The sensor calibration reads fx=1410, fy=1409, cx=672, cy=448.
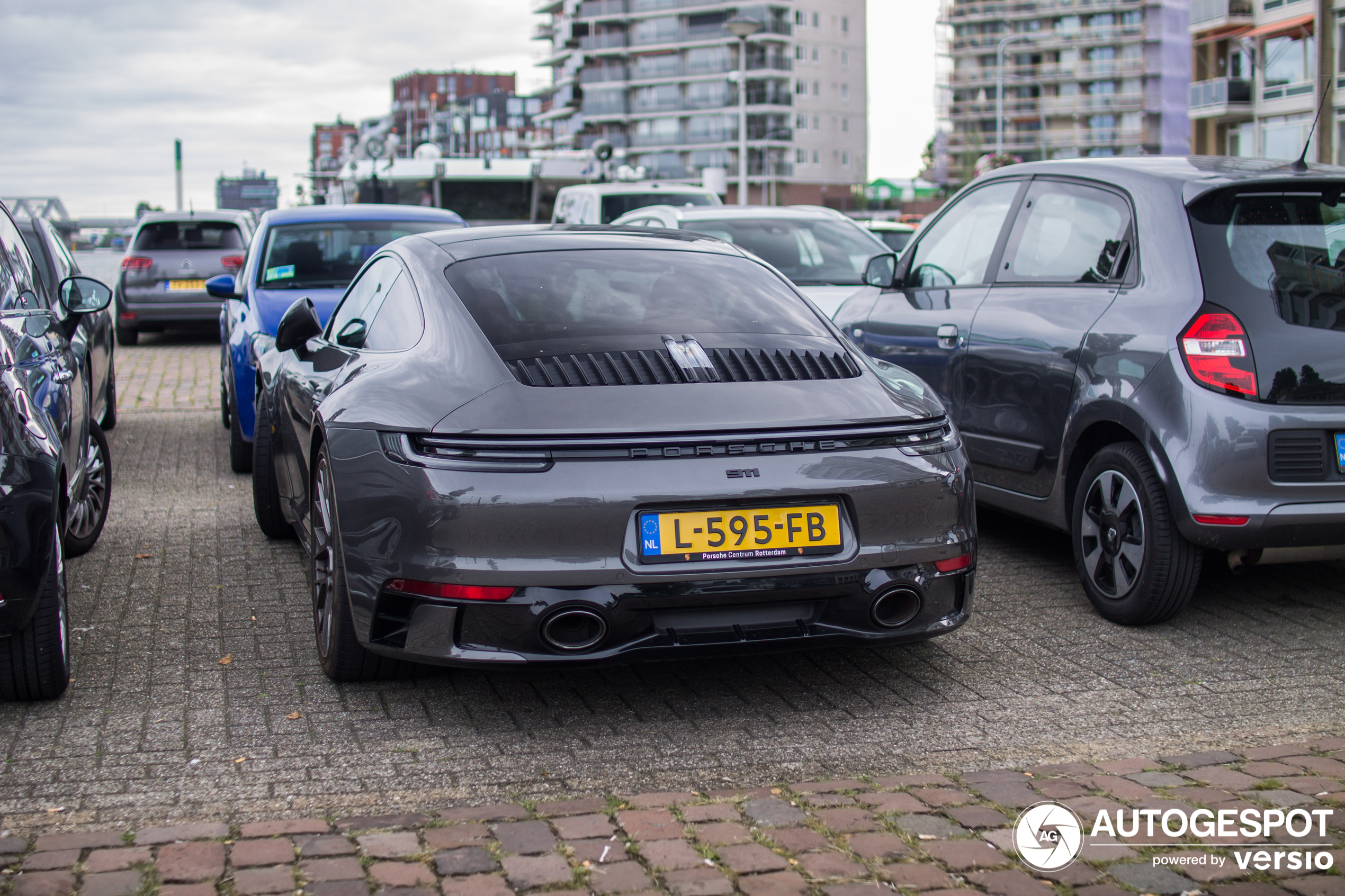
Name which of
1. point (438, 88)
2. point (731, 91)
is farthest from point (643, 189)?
point (438, 88)

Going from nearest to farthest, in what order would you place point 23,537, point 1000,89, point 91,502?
point 23,537 → point 91,502 → point 1000,89

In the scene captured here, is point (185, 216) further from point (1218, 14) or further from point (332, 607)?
point (1218, 14)

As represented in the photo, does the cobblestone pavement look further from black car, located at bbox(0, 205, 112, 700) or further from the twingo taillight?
the twingo taillight

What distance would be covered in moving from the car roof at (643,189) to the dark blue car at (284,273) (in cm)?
752

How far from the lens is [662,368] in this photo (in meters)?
4.07

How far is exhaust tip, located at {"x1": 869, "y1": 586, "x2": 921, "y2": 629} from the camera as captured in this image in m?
4.00

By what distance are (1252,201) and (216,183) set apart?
166 metres

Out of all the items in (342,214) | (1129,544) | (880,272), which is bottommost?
(1129,544)

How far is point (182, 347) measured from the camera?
1797cm

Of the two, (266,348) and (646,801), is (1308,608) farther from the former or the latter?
(266,348)

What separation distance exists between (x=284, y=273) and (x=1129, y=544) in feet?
19.2

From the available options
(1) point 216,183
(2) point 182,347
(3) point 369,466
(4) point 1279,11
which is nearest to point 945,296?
(3) point 369,466

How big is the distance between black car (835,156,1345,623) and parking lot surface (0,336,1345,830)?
15.4 inches

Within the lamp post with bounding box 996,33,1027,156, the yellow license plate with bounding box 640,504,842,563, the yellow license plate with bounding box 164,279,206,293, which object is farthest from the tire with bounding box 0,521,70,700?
the lamp post with bounding box 996,33,1027,156
